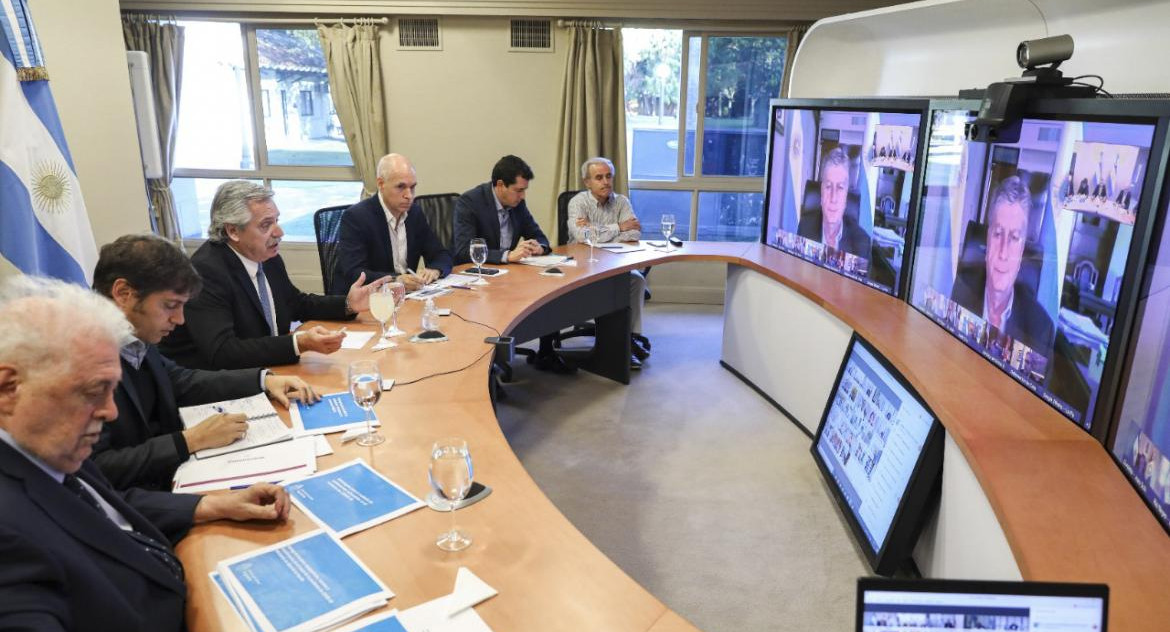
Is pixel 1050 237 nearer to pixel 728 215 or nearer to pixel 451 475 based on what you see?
pixel 451 475

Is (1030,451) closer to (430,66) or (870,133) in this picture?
(870,133)

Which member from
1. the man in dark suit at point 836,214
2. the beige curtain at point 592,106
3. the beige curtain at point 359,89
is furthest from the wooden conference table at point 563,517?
the beige curtain at point 359,89

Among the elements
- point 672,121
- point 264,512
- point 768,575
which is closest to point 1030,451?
point 768,575

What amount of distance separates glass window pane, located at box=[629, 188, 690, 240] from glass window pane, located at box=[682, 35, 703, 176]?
230 millimetres

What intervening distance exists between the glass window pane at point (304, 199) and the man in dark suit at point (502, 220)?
211 cm

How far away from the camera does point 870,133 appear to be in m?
3.42

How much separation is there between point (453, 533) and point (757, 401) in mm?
2924

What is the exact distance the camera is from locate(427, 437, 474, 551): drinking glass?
4.53 ft

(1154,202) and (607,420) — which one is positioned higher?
(1154,202)

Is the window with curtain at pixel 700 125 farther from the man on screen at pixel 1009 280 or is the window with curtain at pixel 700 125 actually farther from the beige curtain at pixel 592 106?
the man on screen at pixel 1009 280

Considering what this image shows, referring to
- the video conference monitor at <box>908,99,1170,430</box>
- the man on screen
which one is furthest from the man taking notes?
the man on screen

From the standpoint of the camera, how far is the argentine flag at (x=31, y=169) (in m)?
2.54

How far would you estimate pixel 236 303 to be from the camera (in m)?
2.45

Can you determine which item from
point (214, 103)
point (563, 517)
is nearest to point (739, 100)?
point (214, 103)
